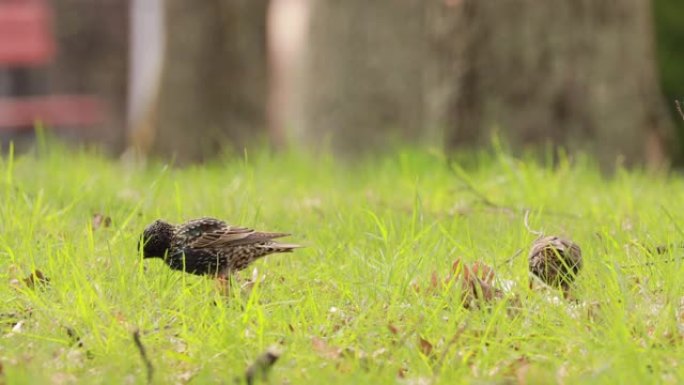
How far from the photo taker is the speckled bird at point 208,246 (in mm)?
5586

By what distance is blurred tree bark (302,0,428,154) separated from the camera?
1241 cm

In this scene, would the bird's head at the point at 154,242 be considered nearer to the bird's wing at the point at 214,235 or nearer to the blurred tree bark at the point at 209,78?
the bird's wing at the point at 214,235

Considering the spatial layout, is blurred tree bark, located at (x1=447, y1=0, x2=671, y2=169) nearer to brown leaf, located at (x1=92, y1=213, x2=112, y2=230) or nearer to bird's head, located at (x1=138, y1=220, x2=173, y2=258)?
brown leaf, located at (x1=92, y1=213, x2=112, y2=230)

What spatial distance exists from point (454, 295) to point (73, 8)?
55.6 ft

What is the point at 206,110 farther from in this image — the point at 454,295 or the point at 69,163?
the point at 454,295

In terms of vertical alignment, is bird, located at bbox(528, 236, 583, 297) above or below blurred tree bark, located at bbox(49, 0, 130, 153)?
above

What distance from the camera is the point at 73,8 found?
69.4ft

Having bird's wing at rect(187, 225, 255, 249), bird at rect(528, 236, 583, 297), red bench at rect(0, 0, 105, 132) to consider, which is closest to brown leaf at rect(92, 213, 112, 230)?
bird's wing at rect(187, 225, 255, 249)

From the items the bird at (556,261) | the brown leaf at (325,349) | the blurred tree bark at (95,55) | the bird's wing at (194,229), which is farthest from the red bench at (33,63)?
the brown leaf at (325,349)

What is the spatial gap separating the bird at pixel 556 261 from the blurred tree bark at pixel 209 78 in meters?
9.50

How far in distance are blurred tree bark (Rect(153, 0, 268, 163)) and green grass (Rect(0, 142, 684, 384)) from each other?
7947 mm

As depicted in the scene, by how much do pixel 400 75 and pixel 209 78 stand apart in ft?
11.0

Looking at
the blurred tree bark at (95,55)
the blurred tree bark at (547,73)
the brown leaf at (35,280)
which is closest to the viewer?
the brown leaf at (35,280)

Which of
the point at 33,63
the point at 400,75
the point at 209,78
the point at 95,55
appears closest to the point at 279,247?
the point at 400,75
